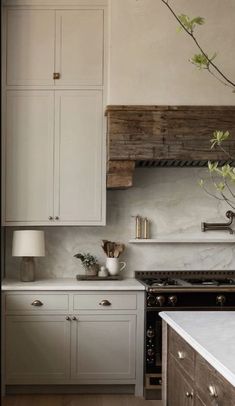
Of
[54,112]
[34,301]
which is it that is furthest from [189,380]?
[54,112]

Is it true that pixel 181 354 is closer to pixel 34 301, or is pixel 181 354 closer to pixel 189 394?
pixel 189 394

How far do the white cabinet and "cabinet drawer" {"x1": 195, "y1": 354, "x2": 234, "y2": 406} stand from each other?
255 centimetres

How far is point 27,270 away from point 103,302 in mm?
742

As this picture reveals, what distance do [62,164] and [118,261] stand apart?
3.20ft

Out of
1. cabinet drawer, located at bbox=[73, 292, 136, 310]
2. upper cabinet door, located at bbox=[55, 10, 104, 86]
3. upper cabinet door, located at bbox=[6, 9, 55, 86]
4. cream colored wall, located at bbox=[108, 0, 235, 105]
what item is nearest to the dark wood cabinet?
cabinet drawer, located at bbox=[73, 292, 136, 310]

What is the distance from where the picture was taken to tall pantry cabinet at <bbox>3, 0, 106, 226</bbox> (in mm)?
4676

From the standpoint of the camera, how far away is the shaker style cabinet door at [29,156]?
4.66 m

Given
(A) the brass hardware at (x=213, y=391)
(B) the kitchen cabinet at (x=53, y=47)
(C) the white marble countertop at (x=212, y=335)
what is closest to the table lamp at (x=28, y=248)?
(B) the kitchen cabinet at (x=53, y=47)

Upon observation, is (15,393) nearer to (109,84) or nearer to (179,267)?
(179,267)

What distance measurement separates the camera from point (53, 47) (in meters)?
4.69

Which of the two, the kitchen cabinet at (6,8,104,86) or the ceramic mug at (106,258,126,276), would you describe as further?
the ceramic mug at (106,258,126,276)

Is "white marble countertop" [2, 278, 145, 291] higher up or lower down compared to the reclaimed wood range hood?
lower down

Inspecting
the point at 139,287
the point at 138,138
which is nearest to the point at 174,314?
the point at 139,287

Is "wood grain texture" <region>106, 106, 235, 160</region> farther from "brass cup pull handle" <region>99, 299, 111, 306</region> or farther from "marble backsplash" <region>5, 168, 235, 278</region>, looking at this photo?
"brass cup pull handle" <region>99, 299, 111, 306</region>
